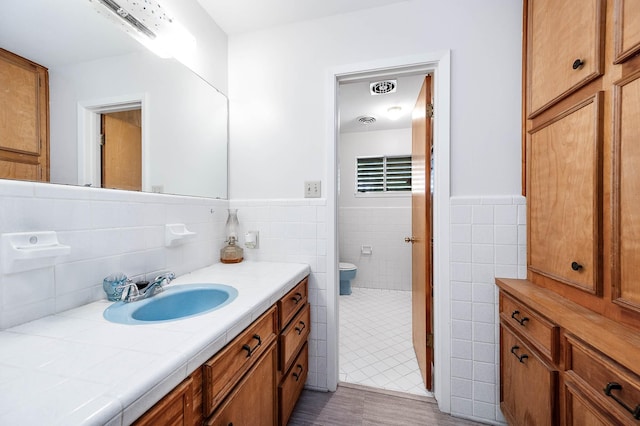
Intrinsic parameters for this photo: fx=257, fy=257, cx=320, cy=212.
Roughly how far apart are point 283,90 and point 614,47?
1.48m

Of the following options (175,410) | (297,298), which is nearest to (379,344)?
(297,298)

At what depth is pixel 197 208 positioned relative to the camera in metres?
1.45

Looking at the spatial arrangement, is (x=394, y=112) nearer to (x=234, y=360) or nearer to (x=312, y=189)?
(x=312, y=189)

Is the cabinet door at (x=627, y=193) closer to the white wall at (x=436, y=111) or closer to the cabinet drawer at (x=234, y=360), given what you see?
the white wall at (x=436, y=111)

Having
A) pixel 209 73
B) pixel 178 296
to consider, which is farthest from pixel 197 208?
pixel 209 73

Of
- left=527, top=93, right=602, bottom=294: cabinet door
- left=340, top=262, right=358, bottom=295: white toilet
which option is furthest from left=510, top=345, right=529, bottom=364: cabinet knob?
left=340, top=262, right=358, bottom=295: white toilet

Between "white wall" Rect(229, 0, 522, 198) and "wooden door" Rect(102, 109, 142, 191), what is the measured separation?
67 cm

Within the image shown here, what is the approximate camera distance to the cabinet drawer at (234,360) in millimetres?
672

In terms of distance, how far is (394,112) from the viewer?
3.04m

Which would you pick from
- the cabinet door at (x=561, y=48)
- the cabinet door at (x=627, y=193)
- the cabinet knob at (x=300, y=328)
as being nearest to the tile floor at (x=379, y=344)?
the cabinet knob at (x=300, y=328)

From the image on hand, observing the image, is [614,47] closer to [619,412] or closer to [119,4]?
[619,412]

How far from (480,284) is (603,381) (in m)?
0.68

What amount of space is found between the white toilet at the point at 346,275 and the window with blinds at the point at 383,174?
1.09 m

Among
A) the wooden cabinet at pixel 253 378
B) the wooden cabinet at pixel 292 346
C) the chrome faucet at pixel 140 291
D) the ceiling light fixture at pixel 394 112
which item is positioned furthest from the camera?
the ceiling light fixture at pixel 394 112
